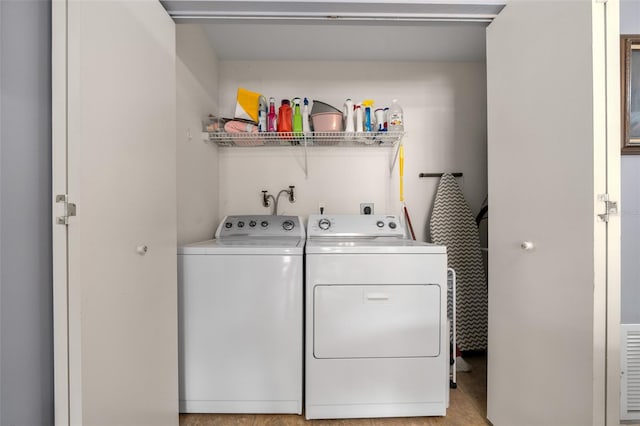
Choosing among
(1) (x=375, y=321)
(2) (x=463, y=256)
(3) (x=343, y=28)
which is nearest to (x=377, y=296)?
(1) (x=375, y=321)

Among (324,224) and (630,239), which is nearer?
(630,239)

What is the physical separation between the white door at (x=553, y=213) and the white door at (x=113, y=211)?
1.45 m

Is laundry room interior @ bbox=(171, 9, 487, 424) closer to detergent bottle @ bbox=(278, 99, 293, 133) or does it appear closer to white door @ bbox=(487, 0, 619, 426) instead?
detergent bottle @ bbox=(278, 99, 293, 133)

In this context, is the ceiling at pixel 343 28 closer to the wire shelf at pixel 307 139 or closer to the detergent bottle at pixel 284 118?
the detergent bottle at pixel 284 118

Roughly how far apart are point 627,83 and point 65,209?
85.0 inches

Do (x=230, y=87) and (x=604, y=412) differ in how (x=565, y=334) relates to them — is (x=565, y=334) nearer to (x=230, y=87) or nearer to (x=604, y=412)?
(x=604, y=412)

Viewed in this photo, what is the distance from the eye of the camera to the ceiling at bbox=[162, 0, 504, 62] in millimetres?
1245

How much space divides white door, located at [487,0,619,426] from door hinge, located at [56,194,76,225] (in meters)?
1.49

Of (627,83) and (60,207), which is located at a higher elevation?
(627,83)

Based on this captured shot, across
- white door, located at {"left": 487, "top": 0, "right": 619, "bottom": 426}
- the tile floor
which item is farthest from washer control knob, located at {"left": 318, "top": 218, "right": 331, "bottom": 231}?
the tile floor

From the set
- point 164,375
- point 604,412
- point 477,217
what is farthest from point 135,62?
point 477,217

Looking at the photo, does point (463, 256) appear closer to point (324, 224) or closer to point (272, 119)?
point (324, 224)

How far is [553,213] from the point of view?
1.02m

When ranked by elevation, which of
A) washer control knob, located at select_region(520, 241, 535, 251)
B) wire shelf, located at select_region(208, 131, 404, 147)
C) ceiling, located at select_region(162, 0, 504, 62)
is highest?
ceiling, located at select_region(162, 0, 504, 62)
